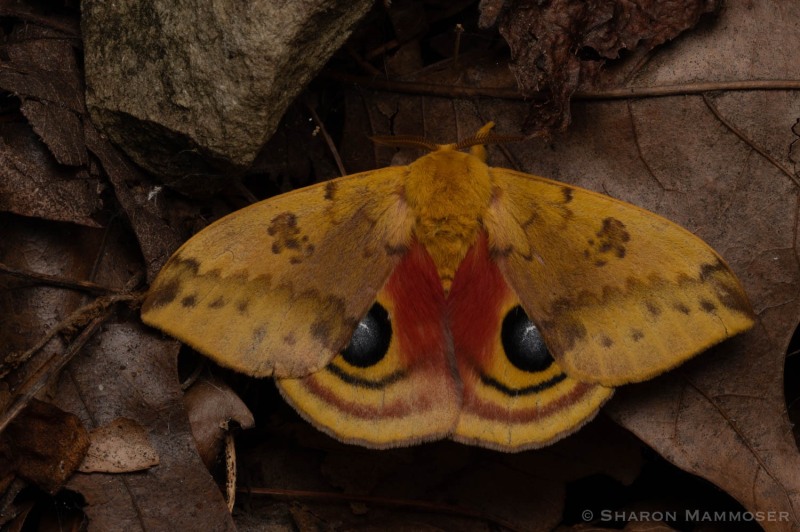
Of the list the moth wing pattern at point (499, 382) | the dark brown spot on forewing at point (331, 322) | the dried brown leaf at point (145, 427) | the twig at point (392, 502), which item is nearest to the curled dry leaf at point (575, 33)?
the moth wing pattern at point (499, 382)

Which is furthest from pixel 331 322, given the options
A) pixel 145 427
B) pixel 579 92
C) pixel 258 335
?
pixel 579 92

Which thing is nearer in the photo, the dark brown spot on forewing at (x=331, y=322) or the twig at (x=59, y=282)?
the dark brown spot on forewing at (x=331, y=322)

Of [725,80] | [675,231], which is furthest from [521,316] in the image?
[725,80]

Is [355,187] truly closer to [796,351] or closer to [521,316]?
[521,316]

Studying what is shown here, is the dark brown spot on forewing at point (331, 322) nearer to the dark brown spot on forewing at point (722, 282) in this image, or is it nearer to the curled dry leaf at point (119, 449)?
the curled dry leaf at point (119, 449)

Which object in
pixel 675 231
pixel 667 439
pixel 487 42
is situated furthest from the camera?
pixel 487 42

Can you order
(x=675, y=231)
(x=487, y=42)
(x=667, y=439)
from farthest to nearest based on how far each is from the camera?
Result: (x=487, y=42)
(x=667, y=439)
(x=675, y=231)
